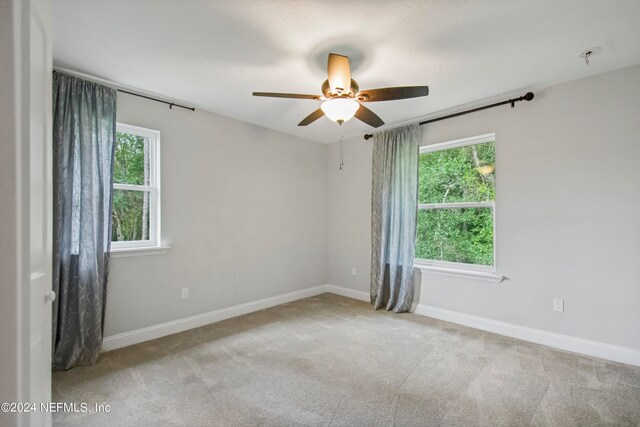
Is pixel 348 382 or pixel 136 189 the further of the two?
pixel 136 189

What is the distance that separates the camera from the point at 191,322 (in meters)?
3.33

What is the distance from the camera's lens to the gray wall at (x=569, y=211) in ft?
8.27

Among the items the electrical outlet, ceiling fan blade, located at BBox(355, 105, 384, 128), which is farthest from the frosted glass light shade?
the electrical outlet

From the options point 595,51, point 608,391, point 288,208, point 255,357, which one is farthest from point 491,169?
point 255,357

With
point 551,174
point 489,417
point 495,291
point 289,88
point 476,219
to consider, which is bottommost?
point 489,417

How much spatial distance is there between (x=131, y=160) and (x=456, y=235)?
369 centimetres

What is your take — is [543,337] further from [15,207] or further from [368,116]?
[15,207]

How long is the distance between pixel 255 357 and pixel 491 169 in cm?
310

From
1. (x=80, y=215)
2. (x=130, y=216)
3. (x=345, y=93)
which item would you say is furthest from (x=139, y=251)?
(x=345, y=93)

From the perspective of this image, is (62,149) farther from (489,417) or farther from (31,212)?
(489,417)

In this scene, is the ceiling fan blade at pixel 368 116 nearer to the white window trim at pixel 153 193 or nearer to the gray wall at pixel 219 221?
the gray wall at pixel 219 221

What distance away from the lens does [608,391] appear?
2111mm

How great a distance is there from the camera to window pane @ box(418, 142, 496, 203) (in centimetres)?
336

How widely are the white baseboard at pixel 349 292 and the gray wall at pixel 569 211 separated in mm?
1219
